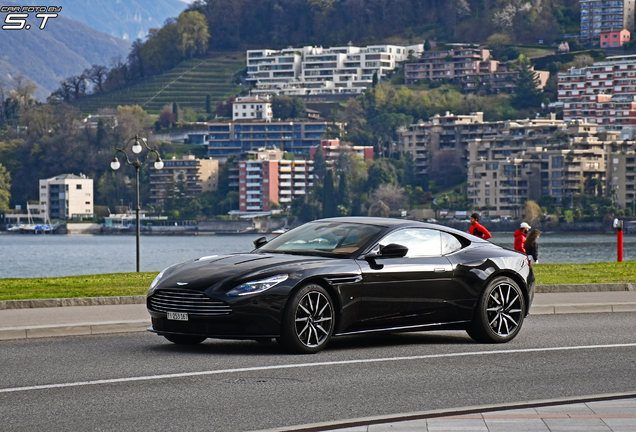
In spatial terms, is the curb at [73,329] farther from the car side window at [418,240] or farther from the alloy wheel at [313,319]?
the car side window at [418,240]

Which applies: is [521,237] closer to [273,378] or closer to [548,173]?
[273,378]

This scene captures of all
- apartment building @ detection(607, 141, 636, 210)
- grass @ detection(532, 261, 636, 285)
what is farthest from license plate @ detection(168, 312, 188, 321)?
apartment building @ detection(607, 141, 636, 210)

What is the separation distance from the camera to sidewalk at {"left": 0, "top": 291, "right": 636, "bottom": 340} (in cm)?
1241

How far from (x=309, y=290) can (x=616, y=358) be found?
3.02 meters

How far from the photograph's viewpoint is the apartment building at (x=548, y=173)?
170 m

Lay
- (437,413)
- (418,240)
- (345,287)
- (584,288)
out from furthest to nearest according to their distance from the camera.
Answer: (584,288)
(418,240)
(345,287)
(437,413)

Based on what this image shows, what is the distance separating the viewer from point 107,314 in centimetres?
1415

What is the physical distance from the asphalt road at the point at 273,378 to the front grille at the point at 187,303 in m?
0.44

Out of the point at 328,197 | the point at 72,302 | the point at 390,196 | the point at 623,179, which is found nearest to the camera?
the point at 72,302

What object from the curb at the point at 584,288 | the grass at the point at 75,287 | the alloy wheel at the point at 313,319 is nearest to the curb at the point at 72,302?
the grass at the point at 75,287

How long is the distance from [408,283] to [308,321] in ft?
4.31

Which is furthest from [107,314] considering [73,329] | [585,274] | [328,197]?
[328,197]

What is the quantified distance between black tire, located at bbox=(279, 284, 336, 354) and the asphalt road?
15 centimetres

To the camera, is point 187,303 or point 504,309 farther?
point 504,309
